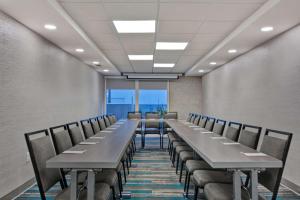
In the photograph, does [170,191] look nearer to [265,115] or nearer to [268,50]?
[265,115]

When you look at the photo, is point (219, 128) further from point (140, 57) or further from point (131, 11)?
point (140, 57)

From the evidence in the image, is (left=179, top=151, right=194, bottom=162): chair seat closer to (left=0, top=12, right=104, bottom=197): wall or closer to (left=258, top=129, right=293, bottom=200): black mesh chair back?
(left=258, top=129, right=293, bottom=200): black mesh chair back

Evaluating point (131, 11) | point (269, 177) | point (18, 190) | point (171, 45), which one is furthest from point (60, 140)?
point (171, 45)

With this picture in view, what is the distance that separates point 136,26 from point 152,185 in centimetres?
249

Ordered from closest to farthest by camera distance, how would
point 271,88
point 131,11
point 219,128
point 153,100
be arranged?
point 131,11
point 219,128
point 271,88
point 153,100

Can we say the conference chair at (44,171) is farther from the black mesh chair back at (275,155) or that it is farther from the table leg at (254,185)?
the black mesh chair back at (275,155)

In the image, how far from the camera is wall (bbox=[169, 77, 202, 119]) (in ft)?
32.2

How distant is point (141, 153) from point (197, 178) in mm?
3776

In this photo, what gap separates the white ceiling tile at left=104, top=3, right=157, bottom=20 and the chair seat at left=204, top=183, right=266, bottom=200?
7.12 ft

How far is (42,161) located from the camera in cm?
198

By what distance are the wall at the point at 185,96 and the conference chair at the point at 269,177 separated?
7.51 meters

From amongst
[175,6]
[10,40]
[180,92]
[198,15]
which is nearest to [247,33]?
[198,15]

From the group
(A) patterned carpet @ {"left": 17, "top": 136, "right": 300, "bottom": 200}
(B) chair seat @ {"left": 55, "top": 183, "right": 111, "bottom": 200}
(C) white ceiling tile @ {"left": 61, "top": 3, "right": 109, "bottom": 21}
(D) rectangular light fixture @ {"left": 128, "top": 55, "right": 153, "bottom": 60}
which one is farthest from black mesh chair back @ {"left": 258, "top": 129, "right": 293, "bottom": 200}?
(D) rectangular light fixture @ {"left": 128, "top": 55, "right": 153, "bottom": 60}

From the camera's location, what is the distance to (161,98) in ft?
33.3
